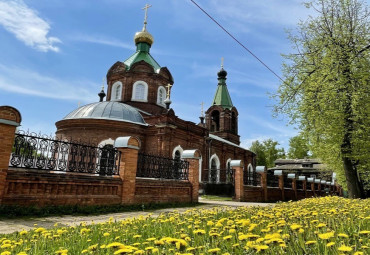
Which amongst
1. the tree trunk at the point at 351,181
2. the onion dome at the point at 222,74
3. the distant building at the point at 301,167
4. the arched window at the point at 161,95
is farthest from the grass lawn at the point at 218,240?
the distant building at the point at 301,167

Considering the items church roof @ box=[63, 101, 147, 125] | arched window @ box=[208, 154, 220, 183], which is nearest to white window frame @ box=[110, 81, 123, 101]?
church roof @ box=[63, 101, 147, 125]

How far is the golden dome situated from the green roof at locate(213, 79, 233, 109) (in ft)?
35.7

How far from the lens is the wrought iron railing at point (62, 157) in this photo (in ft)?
22.3

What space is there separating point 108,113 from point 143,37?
10481 millimetres

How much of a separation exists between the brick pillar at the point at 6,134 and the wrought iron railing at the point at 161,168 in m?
4.08

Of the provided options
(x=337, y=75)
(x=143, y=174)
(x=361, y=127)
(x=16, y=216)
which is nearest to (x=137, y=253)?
(x=16, y=216)

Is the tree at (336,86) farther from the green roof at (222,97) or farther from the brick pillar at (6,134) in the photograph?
the green roof at (222,97)

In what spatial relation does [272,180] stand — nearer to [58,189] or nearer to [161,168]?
[161,168]

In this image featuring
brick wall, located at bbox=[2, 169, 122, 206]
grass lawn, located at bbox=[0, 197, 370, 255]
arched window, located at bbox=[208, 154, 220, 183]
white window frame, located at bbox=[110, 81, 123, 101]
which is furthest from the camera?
white window frame, located at bbox=[110, 81, 123, 101]

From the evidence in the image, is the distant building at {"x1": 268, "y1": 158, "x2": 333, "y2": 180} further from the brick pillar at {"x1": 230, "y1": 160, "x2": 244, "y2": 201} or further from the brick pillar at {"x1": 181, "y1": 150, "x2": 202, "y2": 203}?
the brick pillar at {"x1": 181, "y1": 150, "x2": 202, "y2": 203}

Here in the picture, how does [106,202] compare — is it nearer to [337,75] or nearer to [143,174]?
[143,174]

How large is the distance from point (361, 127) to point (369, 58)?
9.83 feet

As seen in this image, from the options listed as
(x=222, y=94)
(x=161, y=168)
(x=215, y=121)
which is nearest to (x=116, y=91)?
(x=215, y=121)

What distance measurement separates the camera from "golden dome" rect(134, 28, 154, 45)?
80.4 feet
